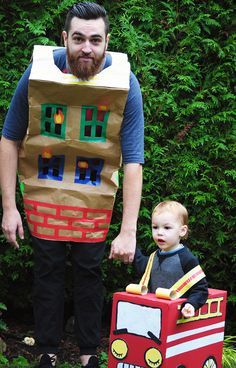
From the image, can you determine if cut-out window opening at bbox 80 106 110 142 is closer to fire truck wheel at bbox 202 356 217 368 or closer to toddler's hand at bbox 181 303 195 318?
toddler's hand at bbox 181 303 195 318

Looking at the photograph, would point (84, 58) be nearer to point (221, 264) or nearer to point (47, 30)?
point (47, 30)

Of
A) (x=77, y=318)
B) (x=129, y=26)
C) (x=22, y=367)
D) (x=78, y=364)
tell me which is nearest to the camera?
(x=77, y=318)

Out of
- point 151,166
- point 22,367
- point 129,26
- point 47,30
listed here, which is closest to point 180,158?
point 151,166

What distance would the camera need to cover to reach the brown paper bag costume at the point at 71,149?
3.70 meters

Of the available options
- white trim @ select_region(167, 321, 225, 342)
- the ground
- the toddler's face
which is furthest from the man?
the ground

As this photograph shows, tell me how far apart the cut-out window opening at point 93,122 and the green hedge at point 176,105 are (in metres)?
1.06

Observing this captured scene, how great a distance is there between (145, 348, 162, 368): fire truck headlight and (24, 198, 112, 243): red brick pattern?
72 centimetres

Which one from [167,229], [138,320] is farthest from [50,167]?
[138,320]

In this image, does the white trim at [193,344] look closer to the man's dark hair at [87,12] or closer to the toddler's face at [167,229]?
the toddler's face at [167,229]

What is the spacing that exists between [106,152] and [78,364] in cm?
147

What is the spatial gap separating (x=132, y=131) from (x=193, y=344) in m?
1.14

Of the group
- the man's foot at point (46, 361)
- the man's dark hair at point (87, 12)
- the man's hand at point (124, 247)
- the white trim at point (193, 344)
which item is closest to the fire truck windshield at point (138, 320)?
the white trim at point (193, 344)

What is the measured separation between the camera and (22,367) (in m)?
4.16

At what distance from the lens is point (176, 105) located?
4.91 m
